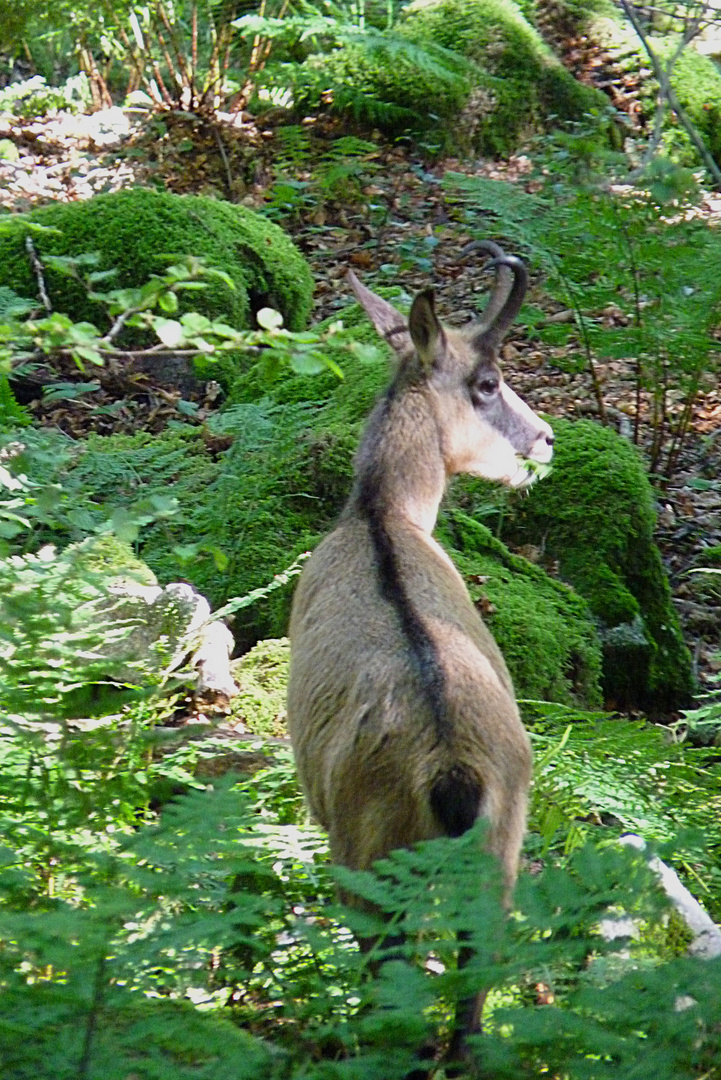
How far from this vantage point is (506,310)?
5684 millimetres

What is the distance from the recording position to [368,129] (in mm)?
14500

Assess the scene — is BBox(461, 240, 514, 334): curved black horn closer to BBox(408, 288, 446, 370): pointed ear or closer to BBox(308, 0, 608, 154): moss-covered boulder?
BBox(408, 288, 446, 370): pointed ear

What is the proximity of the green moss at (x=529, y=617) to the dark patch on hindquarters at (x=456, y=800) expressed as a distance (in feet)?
9.31

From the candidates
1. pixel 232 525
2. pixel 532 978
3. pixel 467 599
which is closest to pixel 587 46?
pixel 232 525

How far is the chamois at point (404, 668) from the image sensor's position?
3371 mm

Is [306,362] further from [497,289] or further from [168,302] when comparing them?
[497,289]

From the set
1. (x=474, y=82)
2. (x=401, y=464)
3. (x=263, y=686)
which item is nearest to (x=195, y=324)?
(x=401, y=464)

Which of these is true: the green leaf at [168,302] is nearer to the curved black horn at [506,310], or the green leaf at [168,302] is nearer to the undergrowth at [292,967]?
the undergrowth at [292,967]

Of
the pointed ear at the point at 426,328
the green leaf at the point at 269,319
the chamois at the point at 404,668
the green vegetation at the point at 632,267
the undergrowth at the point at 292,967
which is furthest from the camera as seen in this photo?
the green vegetation at the point at 632,267

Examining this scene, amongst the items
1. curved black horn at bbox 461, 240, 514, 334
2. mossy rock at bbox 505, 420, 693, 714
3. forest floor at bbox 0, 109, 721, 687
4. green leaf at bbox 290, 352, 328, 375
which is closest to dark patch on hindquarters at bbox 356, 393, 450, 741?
curved black horn at bbox 461, 240, 514, 334

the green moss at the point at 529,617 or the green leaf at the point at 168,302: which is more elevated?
the green leaf at the point at 168,302

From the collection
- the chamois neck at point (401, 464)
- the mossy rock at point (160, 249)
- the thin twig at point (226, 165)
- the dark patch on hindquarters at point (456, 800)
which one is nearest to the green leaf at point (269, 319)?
the dark patch on hindquarters at point (456, 800)

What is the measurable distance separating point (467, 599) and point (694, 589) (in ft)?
15.9

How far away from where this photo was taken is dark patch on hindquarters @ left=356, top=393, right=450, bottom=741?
345 cm
